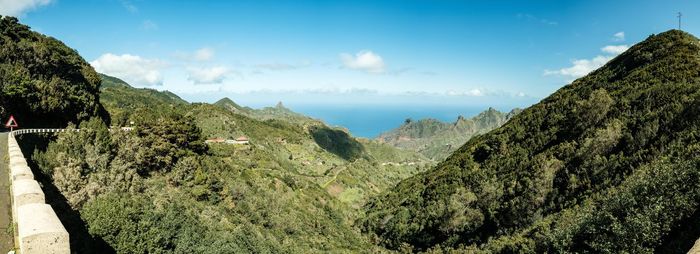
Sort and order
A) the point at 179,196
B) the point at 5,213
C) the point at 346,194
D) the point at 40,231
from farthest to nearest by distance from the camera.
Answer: the point at 346,194, the point at 179,196, the point at 5,213, the point at 40,231

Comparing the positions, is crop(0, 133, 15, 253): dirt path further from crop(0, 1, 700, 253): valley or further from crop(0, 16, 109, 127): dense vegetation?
crop(0, 16, 109, 127): dense vegetation

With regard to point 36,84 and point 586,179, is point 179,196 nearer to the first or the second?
point 36,84

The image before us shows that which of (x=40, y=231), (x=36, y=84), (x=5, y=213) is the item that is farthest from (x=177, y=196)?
(x=40, y=231)

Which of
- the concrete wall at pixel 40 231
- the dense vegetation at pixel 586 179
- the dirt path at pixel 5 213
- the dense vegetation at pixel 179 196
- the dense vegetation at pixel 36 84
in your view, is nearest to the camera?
the concrete wall at pixel 40 231

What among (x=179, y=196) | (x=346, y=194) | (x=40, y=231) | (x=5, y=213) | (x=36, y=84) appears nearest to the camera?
(x=40, y=231)

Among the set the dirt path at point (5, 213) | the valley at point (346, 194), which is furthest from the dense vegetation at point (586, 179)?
the dirt path at point (5, 213)

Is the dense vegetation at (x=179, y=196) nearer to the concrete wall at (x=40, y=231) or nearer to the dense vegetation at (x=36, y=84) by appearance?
the dense vegetation at (x=36, y=84)

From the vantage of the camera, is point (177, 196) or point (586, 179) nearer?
point (177, 196)
